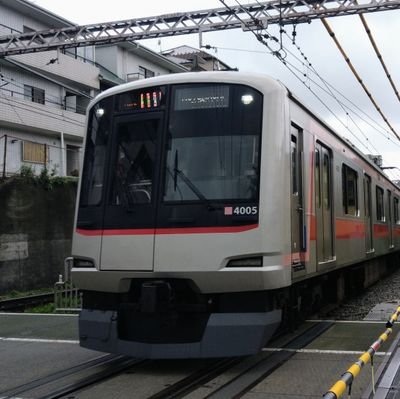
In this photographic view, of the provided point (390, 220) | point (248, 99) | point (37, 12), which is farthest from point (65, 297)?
point (37, 12)

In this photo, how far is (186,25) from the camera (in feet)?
54.2

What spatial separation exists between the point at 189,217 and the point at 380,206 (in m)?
10.2

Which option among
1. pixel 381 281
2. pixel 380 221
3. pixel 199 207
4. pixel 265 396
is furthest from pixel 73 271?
pixel 381 281

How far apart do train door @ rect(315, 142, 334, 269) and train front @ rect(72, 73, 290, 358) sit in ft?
6.25

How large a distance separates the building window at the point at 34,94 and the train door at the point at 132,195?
21193 mm

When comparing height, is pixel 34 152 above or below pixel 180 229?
above

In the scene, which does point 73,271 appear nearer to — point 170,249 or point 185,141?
point 170,249

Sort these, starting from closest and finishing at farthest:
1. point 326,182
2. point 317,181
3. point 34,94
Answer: point 317,181 < point 326,182 < point 34,94

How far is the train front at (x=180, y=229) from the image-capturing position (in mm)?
5656

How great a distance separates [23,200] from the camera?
684 inches

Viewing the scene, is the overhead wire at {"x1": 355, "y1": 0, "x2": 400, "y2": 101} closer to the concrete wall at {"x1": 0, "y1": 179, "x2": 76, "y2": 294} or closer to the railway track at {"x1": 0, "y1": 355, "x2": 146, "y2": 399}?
the railway track at {"x1": 0, "y1": 355, "x2": 146, "y2": 399}

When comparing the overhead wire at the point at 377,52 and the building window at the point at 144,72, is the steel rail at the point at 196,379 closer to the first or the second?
the overhead wire at the point at 377,52

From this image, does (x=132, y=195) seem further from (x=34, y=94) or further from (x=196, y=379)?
(x=34, y=94)

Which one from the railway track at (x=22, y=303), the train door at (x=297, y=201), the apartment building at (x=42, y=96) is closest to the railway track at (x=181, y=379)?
the train door at (x=297, y=201)
